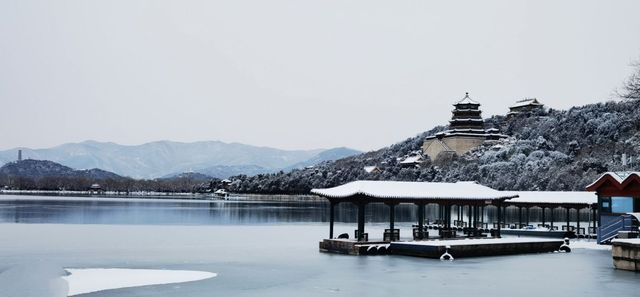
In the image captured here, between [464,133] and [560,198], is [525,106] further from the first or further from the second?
[560,198]

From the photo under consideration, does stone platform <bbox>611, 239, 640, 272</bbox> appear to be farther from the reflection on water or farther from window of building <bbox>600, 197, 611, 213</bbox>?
the reflection on water

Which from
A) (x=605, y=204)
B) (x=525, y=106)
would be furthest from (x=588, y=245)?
(x=525, y=106)

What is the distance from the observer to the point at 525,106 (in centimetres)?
16288

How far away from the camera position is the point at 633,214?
1351 inches

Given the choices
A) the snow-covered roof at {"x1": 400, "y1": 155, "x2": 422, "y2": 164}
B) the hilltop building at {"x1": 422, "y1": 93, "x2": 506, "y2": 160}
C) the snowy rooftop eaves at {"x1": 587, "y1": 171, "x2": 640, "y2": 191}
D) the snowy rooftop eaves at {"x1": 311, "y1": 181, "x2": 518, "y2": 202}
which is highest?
the hilltop building at {"x1": 422, "y1": 93, "x2": 506, "y2": 160}

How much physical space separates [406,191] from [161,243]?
12920 millimetres

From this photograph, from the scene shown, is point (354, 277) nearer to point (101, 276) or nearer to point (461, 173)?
point (101, 276)

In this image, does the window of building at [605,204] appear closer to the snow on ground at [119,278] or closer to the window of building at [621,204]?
the window of building at [621,204]

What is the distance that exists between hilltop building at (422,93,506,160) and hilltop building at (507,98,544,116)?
2896 centimetres

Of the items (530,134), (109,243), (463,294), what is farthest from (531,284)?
(530,134)

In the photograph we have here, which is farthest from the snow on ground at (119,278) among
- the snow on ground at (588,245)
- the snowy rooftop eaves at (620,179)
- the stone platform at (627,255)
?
the snowy rooftop eaves at (620,179)

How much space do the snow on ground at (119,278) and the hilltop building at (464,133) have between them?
110m

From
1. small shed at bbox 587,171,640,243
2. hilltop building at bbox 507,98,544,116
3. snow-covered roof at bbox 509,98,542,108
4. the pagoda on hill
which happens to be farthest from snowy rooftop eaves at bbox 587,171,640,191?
snow-covered roof at bbox 509,98,542,108

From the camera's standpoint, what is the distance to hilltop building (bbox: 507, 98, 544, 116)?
161875 mm
